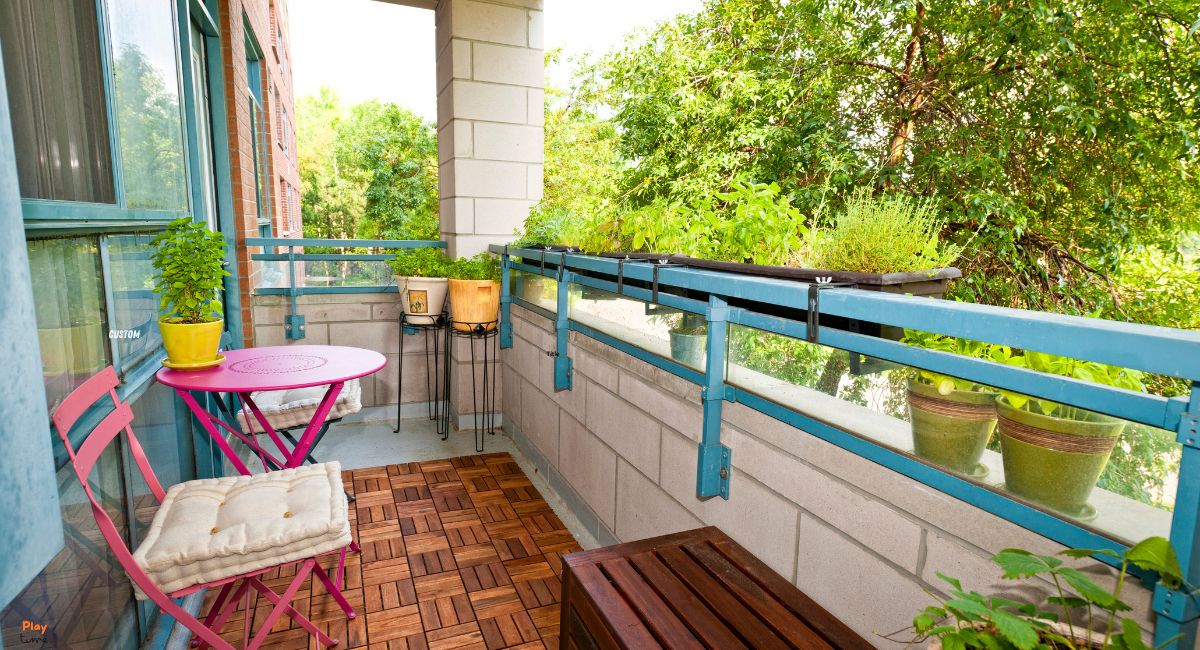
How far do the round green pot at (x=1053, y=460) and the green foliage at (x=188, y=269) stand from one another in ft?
7.27

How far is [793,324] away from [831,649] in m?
0.66

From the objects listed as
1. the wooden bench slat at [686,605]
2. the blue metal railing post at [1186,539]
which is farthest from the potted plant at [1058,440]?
the wooden bench slat at [686,605]

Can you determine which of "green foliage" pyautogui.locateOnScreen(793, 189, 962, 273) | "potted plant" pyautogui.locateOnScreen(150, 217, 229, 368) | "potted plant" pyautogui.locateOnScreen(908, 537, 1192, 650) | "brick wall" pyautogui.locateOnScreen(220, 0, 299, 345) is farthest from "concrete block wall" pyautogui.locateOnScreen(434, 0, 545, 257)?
"potted plant" pyautogui.locateOnScreen(908, 537, 1192, 650)

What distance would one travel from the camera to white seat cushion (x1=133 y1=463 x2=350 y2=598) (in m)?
1.54

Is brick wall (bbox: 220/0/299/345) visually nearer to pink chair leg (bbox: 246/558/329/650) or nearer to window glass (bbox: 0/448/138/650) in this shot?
window glass (bbox: 0/448/138/650)

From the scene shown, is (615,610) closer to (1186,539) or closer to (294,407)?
(1186,539)

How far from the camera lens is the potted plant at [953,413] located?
1083 mm

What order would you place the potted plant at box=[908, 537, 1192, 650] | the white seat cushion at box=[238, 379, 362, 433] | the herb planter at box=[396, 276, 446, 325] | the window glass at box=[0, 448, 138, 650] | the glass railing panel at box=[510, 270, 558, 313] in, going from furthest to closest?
1. the herb planter at box=[396, 276, 446, 325]
2. the glass railing panel at box=[510, 270, 558, 313]
3. the white seat cushion at box=[238, 379, 362, 433]
4. the window glass at box=[0, 448, 138, 650]
5. the potted plant at box=[908, 537, 1192, 650]

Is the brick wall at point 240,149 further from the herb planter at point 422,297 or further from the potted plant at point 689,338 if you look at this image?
the potted plant at point 689,338

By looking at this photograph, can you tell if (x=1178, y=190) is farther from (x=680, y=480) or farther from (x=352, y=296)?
(x=352, y=296)

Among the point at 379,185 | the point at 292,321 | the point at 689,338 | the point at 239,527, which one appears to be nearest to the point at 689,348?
the point at 689,338

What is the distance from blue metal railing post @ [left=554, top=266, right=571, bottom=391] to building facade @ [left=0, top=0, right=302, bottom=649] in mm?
1538

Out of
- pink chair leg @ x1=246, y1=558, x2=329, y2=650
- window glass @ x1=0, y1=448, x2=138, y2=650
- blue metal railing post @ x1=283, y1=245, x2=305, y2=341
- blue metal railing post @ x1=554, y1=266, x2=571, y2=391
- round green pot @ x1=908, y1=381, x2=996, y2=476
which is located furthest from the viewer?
blue metal railing post @ x1=283, y1=245, x2=305, y2=341

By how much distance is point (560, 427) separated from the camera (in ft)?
10.0
